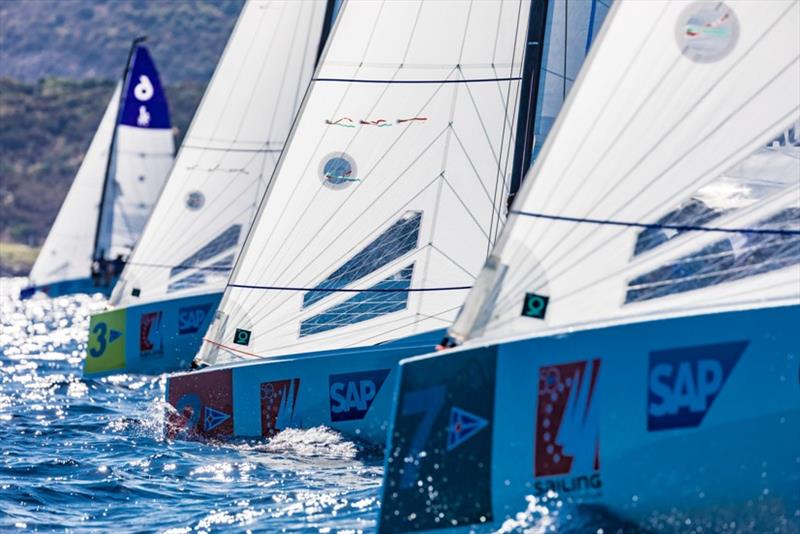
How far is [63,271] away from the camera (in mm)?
26625

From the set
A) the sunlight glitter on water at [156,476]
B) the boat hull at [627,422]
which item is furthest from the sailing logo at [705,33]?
the sunlight glitter on water at [156,476]

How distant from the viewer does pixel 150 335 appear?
14469 millimetres

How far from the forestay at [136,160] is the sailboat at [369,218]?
12790 mm

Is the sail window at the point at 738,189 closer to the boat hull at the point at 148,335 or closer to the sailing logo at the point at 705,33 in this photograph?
the sailing logo at the point at 705,33

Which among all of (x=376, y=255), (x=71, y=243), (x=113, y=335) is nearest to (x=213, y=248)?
(x=113, y=335)

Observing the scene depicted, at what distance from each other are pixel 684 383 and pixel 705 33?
55.6 inches

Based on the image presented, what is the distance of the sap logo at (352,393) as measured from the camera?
8.87 m

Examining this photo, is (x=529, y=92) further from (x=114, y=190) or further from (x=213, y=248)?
(x=114, y=190)

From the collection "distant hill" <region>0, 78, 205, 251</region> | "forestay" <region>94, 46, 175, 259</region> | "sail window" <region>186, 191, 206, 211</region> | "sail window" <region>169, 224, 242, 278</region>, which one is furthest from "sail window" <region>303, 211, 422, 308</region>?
"distant hill" <region>0, 78, 205, 251</region>

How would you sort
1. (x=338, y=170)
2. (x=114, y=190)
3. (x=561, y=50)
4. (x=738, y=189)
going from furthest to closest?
(x=114, y=190) < (x=338, y=170) < (x=561, y=50) < (x=738, y=189)

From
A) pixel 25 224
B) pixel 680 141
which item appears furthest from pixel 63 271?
pixel 25 224

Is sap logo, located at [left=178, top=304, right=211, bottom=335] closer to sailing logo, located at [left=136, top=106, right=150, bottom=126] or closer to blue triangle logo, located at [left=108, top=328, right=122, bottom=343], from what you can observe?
blue triangle logo, located at [left=108, top=328, right=122, bottom=343]

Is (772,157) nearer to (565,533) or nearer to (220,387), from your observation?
(565,533)

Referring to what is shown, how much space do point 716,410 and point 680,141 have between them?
3.48 ft
